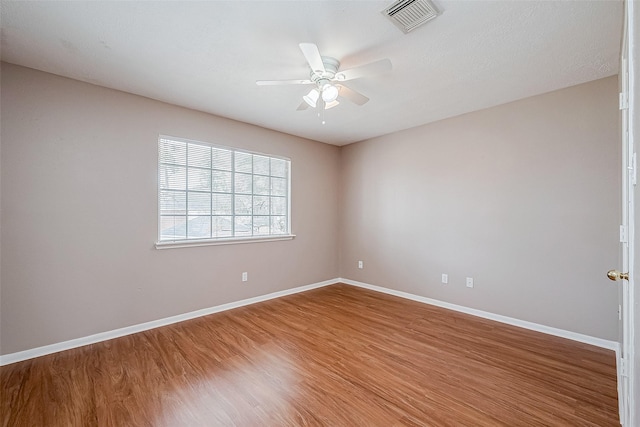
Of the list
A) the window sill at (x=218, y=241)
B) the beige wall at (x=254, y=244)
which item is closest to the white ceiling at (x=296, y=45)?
the beige wall at (x=254, y=244)

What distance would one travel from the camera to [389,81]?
260 centimetres

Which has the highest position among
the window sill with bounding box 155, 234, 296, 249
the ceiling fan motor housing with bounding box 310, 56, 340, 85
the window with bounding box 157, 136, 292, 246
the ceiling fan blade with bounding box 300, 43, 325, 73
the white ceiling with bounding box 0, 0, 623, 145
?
the white ceiling with bounding box 0, 0, 623, 145

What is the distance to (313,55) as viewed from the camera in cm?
182

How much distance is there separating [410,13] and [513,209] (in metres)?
2.43

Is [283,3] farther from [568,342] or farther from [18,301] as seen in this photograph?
[568,342]

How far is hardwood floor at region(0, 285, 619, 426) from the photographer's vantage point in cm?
169

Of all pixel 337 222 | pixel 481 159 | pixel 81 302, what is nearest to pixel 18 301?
pixel 81 302

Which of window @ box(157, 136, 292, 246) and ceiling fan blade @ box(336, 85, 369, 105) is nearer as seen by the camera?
ceiling fan blade @ box(336, 85, 369, 105)

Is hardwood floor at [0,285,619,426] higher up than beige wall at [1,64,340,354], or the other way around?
beige wall at [1,64,340,354]

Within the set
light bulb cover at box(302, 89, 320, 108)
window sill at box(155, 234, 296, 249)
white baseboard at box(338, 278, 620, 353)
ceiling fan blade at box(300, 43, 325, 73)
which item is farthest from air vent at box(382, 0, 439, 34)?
white baseboard at box(338, 278, 620, 353)

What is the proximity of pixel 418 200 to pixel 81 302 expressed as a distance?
4.02 m

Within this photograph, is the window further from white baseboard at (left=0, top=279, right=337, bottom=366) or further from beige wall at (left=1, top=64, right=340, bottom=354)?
white baseboard at (left=0, top=279, right=337, bottom=366)

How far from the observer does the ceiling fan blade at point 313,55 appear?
1.72 metres

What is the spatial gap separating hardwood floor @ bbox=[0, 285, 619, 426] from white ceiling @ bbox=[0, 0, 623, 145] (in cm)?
248
